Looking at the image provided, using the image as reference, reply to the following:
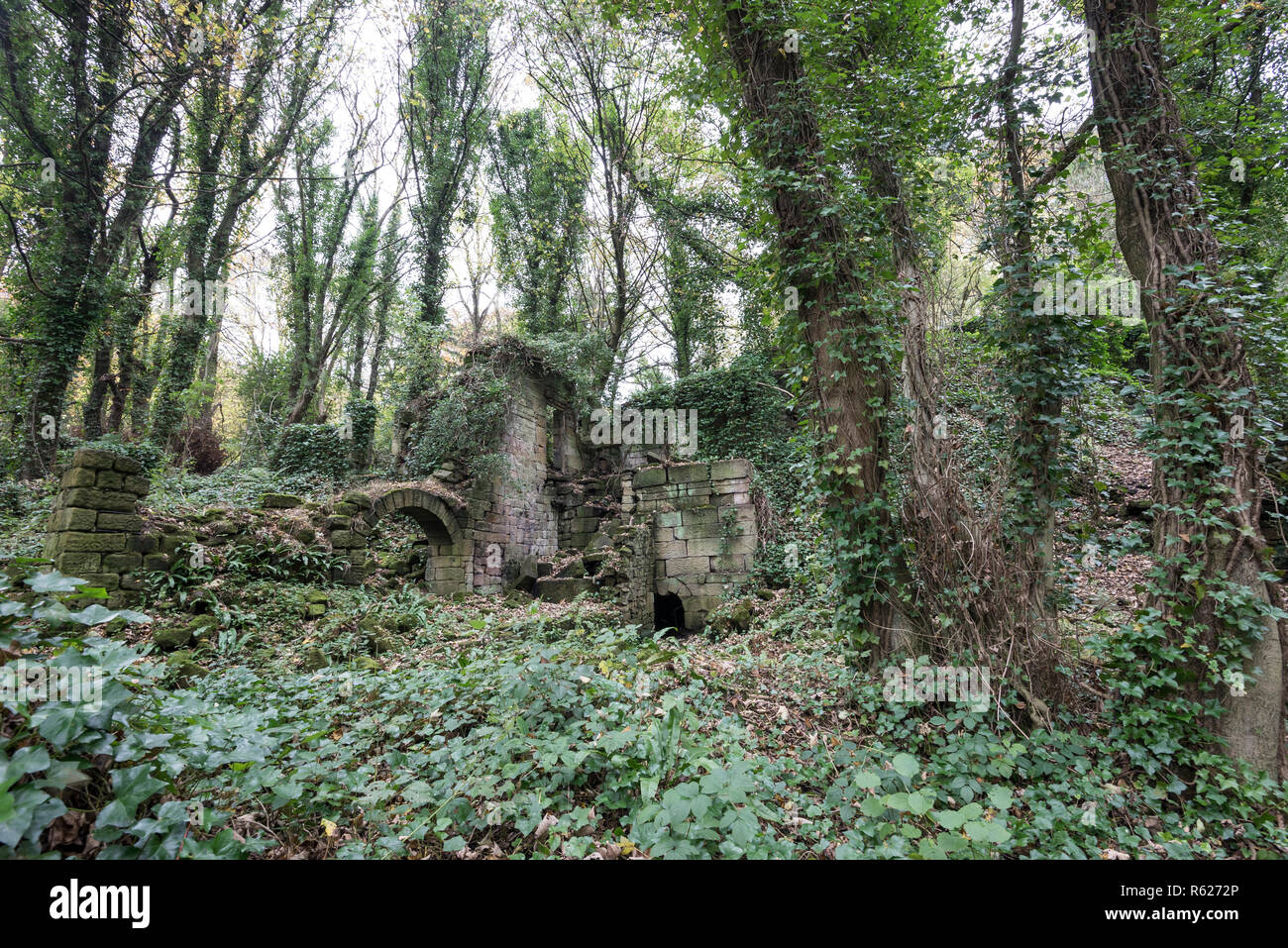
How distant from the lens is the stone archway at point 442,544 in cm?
963

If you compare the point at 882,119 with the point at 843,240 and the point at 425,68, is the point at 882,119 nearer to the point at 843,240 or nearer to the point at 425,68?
the point at 843,240

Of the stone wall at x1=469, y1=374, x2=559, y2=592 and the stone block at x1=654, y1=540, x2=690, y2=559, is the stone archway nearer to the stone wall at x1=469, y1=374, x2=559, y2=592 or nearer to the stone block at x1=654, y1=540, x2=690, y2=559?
the stone wall at x1=469, y1=374, x2=559, y2=592

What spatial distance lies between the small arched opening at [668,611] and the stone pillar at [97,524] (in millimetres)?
6560

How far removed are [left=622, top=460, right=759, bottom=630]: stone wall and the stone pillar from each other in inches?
255

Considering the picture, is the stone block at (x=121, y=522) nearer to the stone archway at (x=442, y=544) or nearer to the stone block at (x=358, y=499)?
the stone block at (x=358, y=499)

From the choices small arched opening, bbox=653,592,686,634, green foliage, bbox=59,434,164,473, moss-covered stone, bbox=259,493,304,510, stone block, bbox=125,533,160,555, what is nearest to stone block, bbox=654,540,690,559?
small arched opening, bbox=653,592,686,634

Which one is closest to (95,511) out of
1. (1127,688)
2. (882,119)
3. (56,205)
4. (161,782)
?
(161,782)

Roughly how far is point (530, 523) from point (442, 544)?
8.38ft

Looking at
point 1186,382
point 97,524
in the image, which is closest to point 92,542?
point 97,524

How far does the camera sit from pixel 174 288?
36.2 feet

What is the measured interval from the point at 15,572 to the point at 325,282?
17.9m

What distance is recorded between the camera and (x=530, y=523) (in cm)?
1230
